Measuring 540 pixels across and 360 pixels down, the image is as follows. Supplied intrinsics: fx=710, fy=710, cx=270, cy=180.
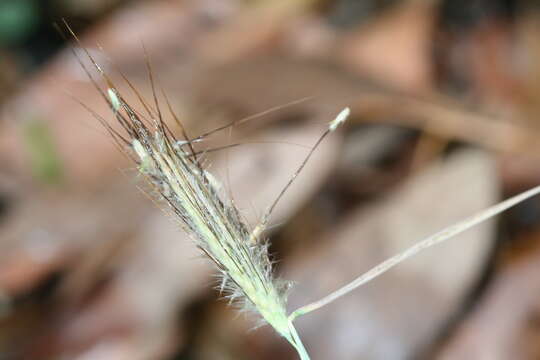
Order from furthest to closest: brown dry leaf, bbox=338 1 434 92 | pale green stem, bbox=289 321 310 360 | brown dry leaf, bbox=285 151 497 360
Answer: brown dry leaf, bbox=338 1 434 92
brown dry leaf, bbox=285 151 497 360
pale green stem, bbox=289 321 310 360

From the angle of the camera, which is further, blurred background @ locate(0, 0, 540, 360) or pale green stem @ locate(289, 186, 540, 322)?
blurred background @ locate(0, 0, 540, 360)

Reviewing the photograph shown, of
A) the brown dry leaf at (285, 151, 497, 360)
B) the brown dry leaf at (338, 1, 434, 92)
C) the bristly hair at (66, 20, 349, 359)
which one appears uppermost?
the brown dry leaf at (338, 1, 434, 92)

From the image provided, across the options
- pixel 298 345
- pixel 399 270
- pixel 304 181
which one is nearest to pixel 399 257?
pixel 298 345

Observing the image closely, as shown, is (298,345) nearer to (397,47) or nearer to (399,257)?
(399,257)

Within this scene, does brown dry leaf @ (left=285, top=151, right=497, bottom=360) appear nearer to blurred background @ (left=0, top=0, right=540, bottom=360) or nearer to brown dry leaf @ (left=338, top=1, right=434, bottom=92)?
blurred background @ (left=0, top=0, right=540, bottom=360)

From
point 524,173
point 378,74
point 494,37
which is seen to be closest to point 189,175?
point 524,173

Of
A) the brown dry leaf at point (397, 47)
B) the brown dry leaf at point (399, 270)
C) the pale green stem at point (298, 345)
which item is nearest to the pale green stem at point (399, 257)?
the pale green stem at point (298, 345)

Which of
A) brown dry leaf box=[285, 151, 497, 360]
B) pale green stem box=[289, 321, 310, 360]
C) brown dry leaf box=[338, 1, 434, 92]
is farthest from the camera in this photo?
brown dry leaf box=[338, 1, 434, 92]

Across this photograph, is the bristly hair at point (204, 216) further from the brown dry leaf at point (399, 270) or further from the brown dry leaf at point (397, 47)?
the brown dry leaf at point (397, 47)

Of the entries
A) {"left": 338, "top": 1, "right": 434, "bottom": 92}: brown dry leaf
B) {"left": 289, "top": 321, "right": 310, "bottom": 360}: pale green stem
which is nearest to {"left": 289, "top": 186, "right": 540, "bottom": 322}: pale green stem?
{"left": 289, "top": 321, "right": 310, "bottom": 360}: pale green stem

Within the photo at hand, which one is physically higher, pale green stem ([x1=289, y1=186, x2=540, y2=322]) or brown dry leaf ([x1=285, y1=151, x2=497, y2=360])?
pale green stem ([x1=289, y1=186, x2=540, y2=322])
